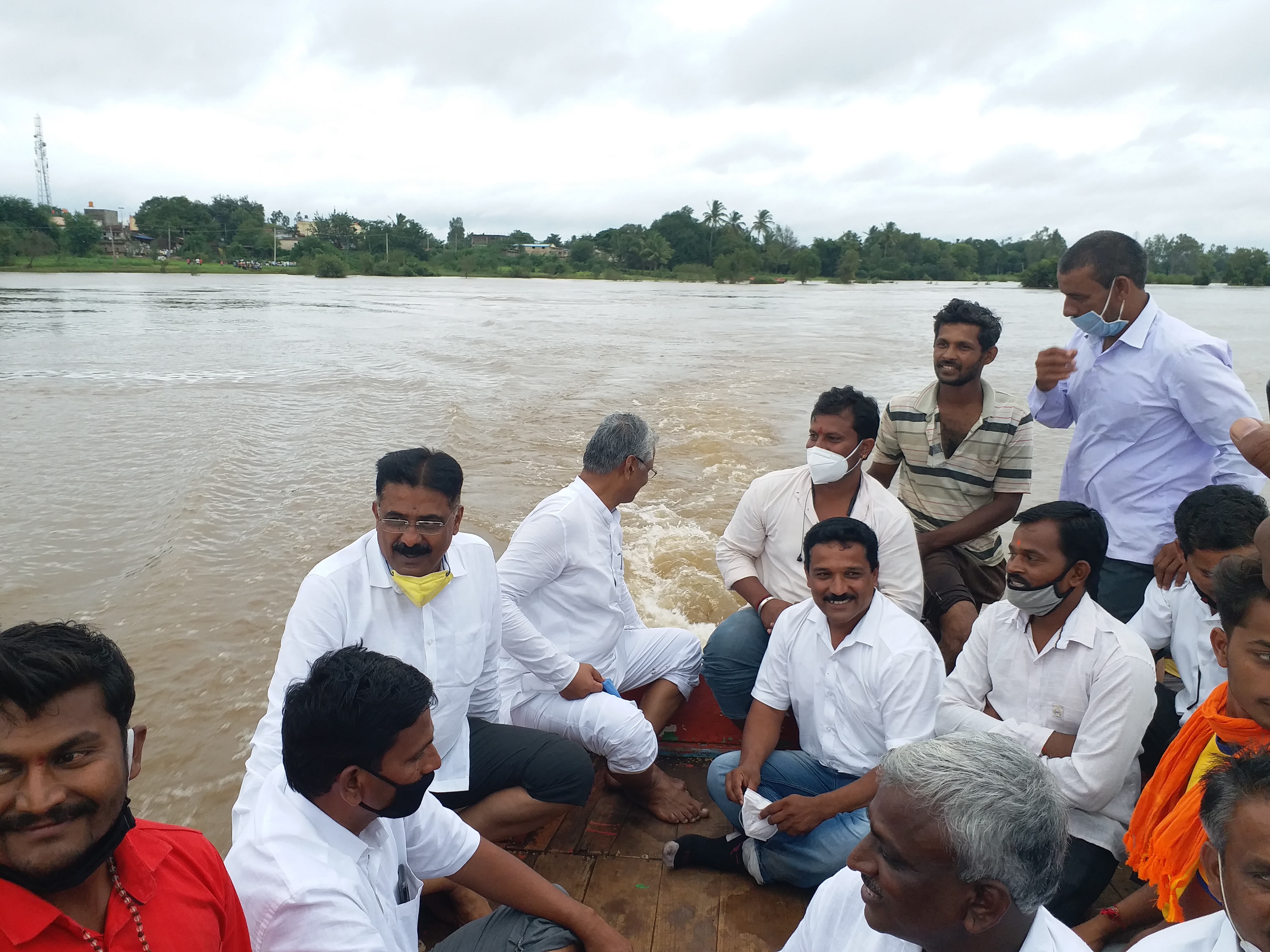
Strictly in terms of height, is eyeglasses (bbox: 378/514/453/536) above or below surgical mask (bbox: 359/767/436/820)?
above

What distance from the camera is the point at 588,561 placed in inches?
138

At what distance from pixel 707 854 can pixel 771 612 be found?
1043 millimetres

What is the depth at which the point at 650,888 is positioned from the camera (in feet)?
9.29

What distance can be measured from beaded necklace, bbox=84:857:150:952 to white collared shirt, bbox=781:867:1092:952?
1257 mm

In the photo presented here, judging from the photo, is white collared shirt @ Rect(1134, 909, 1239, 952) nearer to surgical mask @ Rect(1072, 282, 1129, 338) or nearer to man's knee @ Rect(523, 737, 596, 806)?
man's knee @ Rect(523, 737, 596, 806)

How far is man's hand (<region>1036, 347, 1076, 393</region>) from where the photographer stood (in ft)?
12.2

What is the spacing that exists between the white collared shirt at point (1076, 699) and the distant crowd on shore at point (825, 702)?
11mm

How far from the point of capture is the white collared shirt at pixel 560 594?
331cm

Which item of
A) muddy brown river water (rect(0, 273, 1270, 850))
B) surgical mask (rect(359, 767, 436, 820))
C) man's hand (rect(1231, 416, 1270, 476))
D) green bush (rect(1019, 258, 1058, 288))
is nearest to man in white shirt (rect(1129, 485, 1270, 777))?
man's hand (rect(1231, 416, 1270, 476))

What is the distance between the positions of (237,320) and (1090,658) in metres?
29.6

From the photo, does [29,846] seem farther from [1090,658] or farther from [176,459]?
[176,459]

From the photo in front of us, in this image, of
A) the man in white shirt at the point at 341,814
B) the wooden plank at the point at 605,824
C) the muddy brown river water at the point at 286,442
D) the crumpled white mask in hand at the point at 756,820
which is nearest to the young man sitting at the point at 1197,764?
the crumpled white mask in hand at the point at 756,820

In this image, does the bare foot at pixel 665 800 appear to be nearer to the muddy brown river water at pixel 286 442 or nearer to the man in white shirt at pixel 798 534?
the man in white shirt at pixel 798 534

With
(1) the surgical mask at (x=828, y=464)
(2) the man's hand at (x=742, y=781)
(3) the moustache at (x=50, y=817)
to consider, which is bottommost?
(2) the man's hand at (x=742, y=781)
